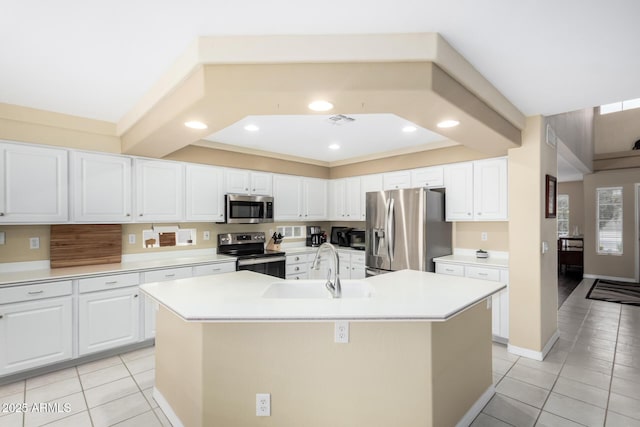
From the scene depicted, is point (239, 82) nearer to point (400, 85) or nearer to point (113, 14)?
point (113, 14)

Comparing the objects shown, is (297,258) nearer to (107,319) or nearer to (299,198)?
(299,198)

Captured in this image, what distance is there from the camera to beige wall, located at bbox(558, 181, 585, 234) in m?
8.12

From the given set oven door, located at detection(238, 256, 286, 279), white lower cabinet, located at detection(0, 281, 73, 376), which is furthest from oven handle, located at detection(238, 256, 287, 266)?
white lower cabinet, located at detection(0, 281, 73, 376)

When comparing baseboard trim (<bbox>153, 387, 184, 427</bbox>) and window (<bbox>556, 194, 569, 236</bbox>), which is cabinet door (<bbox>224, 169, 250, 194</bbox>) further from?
window (<bbox>556, 194, 569, 236</bbox>)

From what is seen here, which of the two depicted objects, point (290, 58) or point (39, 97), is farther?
point (39, 97)

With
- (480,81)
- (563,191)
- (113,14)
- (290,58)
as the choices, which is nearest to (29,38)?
(113,14)

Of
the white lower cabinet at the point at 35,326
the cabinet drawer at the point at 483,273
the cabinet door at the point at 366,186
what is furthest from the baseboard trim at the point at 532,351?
the white lower cabinet at the point at 35,326

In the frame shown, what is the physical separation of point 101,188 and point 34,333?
1.48m

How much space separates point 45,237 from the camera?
326 cm

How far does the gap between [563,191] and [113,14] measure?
1031 cm

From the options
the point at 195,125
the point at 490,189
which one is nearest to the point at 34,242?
the point at 195,125

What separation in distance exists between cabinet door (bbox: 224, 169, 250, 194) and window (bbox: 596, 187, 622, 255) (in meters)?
7.68

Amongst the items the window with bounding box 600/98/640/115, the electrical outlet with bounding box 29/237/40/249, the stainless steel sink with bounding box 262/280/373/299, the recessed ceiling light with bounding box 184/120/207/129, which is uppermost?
the window with bounding box 600/98/640/115

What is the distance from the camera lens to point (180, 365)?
205cm
